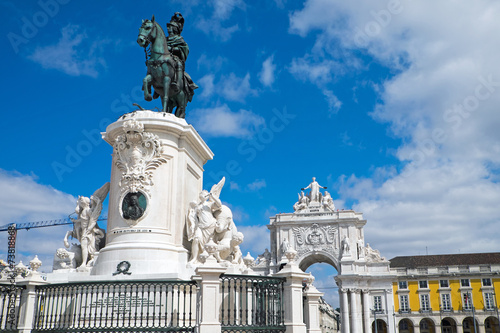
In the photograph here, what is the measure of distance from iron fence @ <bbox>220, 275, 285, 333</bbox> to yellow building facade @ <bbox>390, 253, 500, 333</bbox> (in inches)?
2303

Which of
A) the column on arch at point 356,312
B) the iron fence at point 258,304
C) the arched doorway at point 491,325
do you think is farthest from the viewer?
the arched doorway at point 491,325

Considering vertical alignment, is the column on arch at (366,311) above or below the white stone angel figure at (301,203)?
below

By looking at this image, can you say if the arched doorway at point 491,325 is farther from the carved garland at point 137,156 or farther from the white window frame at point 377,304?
the carved garland at point 137,156

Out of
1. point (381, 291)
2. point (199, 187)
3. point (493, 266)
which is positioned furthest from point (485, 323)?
point (199, 187)

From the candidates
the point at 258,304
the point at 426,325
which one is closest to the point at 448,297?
the point at 426,325

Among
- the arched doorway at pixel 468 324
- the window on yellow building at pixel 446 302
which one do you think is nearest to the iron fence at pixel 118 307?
the window on yellow building at pixel 446 302

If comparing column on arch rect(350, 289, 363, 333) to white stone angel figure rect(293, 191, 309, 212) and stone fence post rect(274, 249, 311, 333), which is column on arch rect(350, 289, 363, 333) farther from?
stone fence post rect(274, 249, 311, 333)

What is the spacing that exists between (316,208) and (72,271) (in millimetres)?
56476

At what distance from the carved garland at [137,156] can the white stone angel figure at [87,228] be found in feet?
4.75

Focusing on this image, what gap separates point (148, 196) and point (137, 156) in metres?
1.04

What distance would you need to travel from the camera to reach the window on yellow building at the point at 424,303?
6569cm

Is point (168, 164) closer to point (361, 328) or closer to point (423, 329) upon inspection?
point (361, 328)

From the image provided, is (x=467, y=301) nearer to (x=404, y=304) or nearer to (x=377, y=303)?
(x=404, y=304)

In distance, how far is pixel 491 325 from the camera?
64062 millimetres
